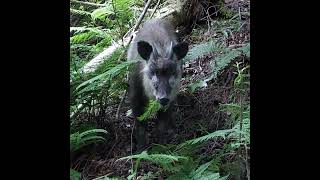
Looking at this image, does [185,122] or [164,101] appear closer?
[164,101]

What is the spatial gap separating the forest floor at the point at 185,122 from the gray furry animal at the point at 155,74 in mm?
220

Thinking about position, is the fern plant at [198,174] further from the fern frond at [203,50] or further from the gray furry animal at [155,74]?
the fern frond at [203,50]

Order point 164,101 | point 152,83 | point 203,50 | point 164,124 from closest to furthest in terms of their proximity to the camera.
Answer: point 164,101
point 203,50
point 152,83
point 164,124

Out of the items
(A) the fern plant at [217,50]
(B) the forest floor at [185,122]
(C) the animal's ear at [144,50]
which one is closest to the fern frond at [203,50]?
(A) the fern plant at [217,50]

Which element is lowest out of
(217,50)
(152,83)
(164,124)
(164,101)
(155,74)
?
(164,124)

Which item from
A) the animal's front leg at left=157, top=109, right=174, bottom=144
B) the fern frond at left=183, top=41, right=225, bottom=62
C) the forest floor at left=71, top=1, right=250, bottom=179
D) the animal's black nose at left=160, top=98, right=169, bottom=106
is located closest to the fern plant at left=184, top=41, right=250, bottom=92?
the fern frond at left=183, top=41, right=225, bottom=62

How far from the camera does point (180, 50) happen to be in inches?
251

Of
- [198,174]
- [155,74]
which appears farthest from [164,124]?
[198,174]

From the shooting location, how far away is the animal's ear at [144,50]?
20.5ft

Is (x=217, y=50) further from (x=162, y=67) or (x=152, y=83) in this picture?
(x=152, y=83)

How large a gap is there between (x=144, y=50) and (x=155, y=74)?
0.34 m
